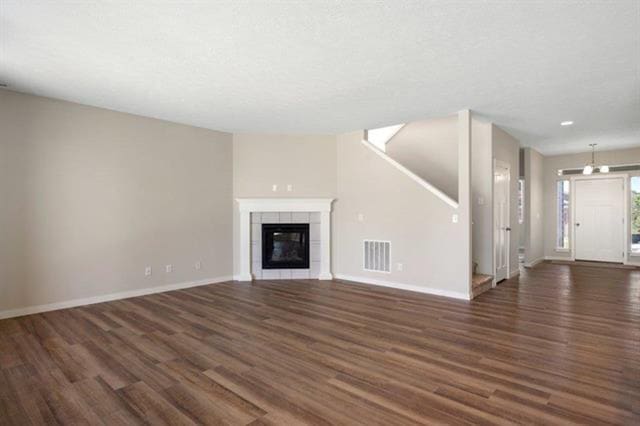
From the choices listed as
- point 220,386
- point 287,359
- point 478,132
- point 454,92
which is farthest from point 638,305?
point 220,386

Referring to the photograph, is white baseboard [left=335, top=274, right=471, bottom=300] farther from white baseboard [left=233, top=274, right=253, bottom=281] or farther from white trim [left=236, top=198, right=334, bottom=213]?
white baseboard [left=233, top=274, right=253, bottom=281]

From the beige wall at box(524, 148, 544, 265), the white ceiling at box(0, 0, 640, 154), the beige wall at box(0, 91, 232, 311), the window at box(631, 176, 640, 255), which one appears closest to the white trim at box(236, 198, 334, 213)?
the beige wall at box(0, 91, 232, 311)

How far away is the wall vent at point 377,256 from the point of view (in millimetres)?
5598

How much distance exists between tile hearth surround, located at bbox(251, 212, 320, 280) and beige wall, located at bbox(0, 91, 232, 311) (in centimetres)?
53

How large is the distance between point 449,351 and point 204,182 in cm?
442

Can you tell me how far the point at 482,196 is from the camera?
5637 millimetres

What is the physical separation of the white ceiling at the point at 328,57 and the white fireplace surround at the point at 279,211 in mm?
1625

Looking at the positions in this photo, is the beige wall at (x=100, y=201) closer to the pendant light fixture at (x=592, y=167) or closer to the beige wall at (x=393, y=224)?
the beige wall at (x=393, y=224)

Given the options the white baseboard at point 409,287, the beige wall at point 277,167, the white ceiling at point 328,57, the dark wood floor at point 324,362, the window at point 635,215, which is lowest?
the dark wood floor at point 324,362

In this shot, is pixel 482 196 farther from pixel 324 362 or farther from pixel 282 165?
pixel 324 362

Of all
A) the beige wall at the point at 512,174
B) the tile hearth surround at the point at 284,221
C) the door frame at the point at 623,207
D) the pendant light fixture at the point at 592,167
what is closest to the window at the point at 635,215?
the door frame at the point at 623,207

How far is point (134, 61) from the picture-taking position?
10.3 feet

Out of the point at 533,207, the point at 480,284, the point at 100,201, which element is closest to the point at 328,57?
the point at 100,201

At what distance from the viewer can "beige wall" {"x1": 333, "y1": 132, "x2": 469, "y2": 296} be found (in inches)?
195
